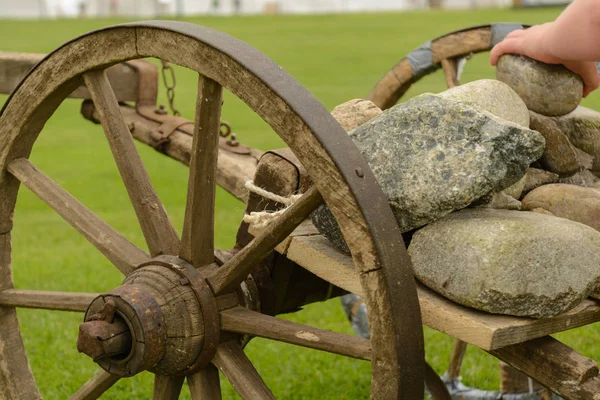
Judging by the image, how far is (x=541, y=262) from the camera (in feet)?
5.83

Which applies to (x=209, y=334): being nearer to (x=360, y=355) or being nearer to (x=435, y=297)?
(x=360, y=355)

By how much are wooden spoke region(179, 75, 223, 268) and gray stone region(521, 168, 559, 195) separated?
0.78m

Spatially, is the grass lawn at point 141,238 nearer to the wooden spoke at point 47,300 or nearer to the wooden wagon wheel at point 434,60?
the wooden spoke at point 47,300

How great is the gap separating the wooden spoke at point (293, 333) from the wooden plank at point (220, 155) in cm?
53

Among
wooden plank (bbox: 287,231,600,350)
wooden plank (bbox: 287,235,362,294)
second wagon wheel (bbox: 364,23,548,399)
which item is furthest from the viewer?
second wagon wheel (bbox: 364,23,548,399)

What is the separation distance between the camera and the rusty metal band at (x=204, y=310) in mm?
2137

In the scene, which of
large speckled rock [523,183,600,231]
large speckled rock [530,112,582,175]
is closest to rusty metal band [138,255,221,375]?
large speckled rock [523,183,600,231]

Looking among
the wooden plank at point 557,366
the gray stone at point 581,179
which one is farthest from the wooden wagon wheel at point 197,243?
the gray stone at point 581,179

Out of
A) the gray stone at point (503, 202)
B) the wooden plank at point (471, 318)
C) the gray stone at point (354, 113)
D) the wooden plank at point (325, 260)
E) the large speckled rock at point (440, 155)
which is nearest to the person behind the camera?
the wooden plank at point (471, 318)

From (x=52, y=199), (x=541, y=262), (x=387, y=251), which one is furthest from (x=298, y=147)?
(x=52, y=199)

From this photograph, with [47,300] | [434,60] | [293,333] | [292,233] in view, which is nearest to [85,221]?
[47,300]

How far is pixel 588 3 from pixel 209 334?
115 cm

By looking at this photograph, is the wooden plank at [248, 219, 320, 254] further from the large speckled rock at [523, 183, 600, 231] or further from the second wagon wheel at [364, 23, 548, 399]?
the second wagon wheel at [364, 23, 548, 399]

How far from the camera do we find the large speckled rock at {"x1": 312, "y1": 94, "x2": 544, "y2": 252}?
186 cm
